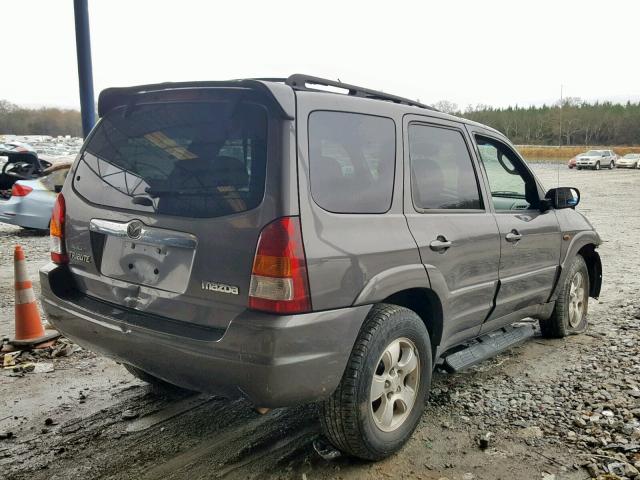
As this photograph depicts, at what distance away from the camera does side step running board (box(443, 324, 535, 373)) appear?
3543 mm

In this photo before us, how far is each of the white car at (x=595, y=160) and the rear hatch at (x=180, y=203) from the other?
4973 centimetres

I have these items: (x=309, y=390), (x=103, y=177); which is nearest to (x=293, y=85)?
(x=103, y=177)

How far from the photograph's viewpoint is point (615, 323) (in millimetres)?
5473

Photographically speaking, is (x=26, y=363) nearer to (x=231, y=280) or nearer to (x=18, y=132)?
(x=231, y=280)

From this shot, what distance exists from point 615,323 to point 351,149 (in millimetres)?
4179

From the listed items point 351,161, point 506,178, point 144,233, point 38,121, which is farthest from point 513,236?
point 38,121

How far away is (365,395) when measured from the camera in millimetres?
2664

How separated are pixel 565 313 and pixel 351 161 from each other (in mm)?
3171

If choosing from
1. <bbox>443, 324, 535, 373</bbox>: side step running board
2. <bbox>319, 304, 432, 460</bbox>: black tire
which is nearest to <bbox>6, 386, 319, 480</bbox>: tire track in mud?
<bbox>319, 304, 432, 460</bbox>: black tire

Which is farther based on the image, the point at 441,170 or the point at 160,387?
the point at 160,387

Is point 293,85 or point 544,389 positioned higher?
point 293,85

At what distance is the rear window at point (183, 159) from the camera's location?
2.43 meters

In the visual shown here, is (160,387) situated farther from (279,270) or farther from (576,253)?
→ (576,253)

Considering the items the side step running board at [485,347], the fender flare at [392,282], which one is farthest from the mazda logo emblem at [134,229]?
the side step running board at [485,347]
